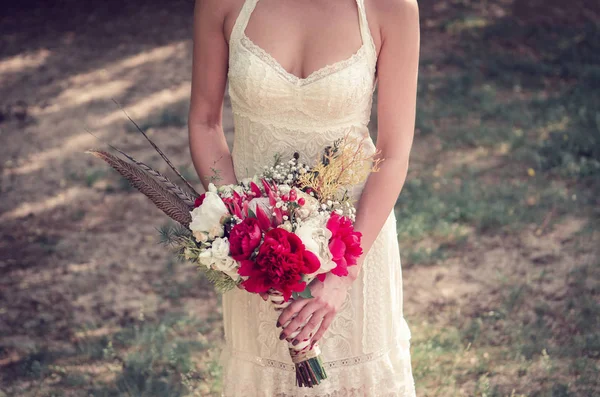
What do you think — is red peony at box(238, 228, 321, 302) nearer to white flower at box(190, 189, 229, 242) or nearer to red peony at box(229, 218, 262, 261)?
red peony at box(229, 218, 262, 261)

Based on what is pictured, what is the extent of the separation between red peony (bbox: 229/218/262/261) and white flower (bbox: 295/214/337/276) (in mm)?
122

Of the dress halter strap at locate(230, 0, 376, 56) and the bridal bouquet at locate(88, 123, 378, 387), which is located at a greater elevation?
the dress halter strap at locate(230, 0, 376, 56)

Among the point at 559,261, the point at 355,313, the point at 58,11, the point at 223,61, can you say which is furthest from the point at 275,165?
the point at 58,11

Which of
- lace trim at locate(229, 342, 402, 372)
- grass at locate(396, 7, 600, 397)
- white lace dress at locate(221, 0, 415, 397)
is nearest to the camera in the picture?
white lace dress at locate(221, 0, 415, 397)

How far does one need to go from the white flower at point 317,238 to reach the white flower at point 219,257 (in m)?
0.21

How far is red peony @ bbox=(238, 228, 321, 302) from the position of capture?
2.05 meters

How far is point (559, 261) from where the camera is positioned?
211 inches

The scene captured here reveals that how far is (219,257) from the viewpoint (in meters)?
2.11

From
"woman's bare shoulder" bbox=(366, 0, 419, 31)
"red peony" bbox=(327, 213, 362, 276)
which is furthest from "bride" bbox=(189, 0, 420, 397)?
"red peony" bbox=(327, 213, 362, 276)

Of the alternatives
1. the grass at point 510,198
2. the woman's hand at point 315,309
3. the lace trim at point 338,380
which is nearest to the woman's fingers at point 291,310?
the woman's hand at point 315,309

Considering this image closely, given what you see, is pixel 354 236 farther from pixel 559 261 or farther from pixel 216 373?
pixel 559 261

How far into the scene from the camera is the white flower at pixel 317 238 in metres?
2.12

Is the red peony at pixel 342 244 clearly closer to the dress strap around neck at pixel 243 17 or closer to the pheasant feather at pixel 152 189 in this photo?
the pheasant feather at pixel 152 189

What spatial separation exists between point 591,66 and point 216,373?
6.55 metres
